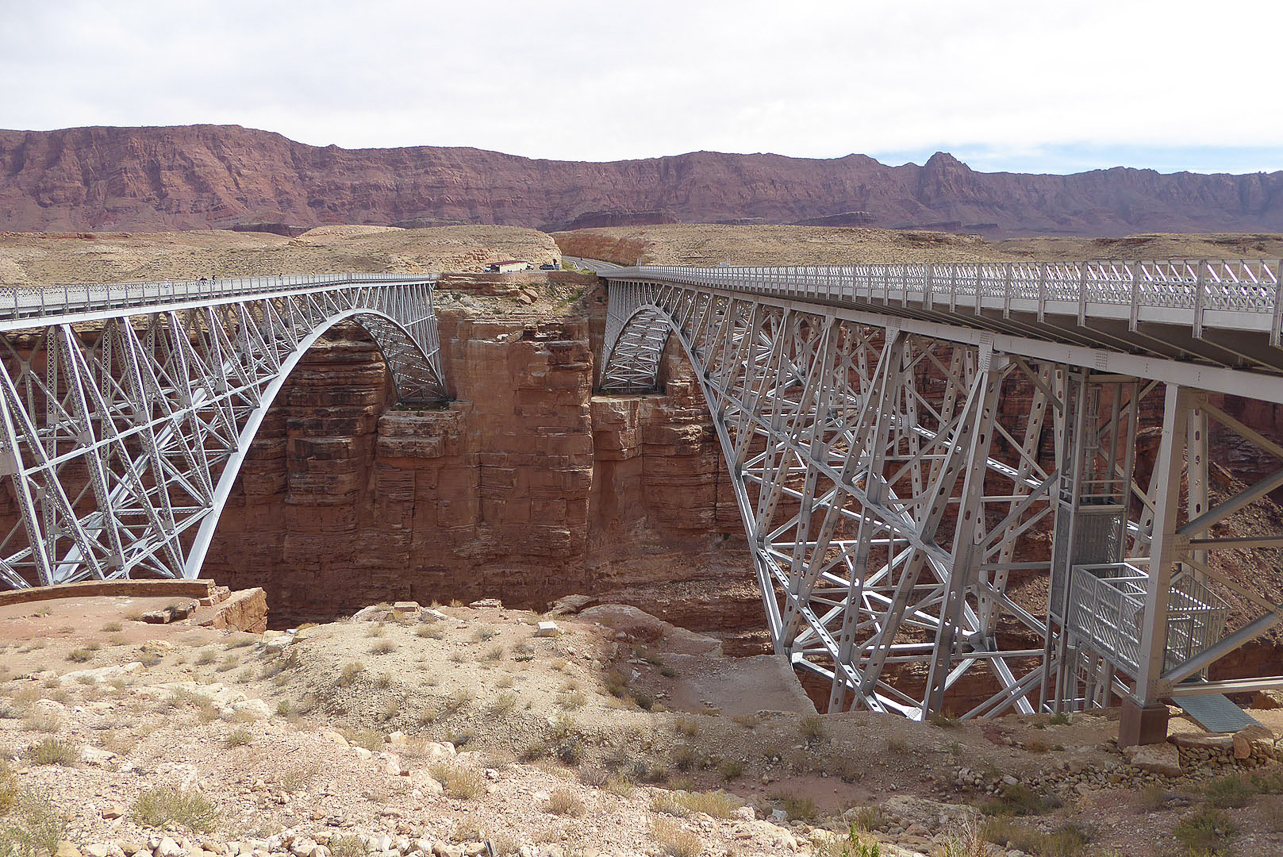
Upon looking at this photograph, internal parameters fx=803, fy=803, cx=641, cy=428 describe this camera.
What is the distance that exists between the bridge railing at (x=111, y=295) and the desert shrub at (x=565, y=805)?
487 inches

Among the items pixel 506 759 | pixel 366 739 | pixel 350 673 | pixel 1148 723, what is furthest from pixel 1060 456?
pixel 350 673

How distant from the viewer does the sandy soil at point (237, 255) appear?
4441 cm

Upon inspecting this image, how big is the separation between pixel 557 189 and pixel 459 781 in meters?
137

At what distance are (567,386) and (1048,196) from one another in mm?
131359

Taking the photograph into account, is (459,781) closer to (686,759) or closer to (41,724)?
(686,759)

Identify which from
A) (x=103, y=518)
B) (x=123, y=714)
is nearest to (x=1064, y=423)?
(x=123, y=714)

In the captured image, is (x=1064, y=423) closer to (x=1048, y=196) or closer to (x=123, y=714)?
(x=123, y=714)

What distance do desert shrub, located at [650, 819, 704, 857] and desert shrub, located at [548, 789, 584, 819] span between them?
78cm

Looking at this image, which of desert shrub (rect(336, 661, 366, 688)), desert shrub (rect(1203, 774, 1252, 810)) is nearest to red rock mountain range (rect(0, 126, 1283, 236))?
desert shrub (rect(336, 661, 366, 688))

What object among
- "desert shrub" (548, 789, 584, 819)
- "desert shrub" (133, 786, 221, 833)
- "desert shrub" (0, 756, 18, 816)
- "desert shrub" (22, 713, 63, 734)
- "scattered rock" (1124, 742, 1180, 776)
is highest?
"desert shrub" (0, 756, 18, 816)

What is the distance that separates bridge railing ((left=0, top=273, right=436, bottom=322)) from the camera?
14359mm

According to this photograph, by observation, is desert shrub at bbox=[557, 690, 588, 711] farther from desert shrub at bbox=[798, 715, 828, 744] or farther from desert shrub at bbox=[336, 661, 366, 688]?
desert shrub at bbox=[798, 715, 828, 744]

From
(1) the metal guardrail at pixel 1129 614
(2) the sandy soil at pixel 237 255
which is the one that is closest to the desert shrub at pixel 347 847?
(1) the metal guardrail at pixel 1129 614

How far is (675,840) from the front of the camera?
7.21 metres
